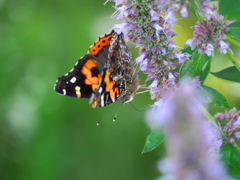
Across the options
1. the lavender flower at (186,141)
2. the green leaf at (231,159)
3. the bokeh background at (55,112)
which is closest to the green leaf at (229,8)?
the green leaf at (231,159)

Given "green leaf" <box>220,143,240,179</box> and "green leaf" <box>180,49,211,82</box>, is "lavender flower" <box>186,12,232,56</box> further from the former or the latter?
"green leaf" <box>220,143,240,179</box>

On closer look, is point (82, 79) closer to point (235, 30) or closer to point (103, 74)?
point (103, 74)

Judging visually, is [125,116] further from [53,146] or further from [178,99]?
[178,99]

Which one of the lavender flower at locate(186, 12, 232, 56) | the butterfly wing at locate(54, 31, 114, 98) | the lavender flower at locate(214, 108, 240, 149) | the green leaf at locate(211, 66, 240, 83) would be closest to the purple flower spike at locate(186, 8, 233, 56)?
the lavender flower at locate(186, 12, 232, 56)

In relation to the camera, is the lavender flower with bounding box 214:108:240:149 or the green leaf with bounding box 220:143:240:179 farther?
the lavender flower with bounding box 214:108:240:149

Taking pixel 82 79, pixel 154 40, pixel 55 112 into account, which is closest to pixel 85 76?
pixel 82 79

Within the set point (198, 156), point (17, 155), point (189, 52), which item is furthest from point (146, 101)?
point (198, 156)
